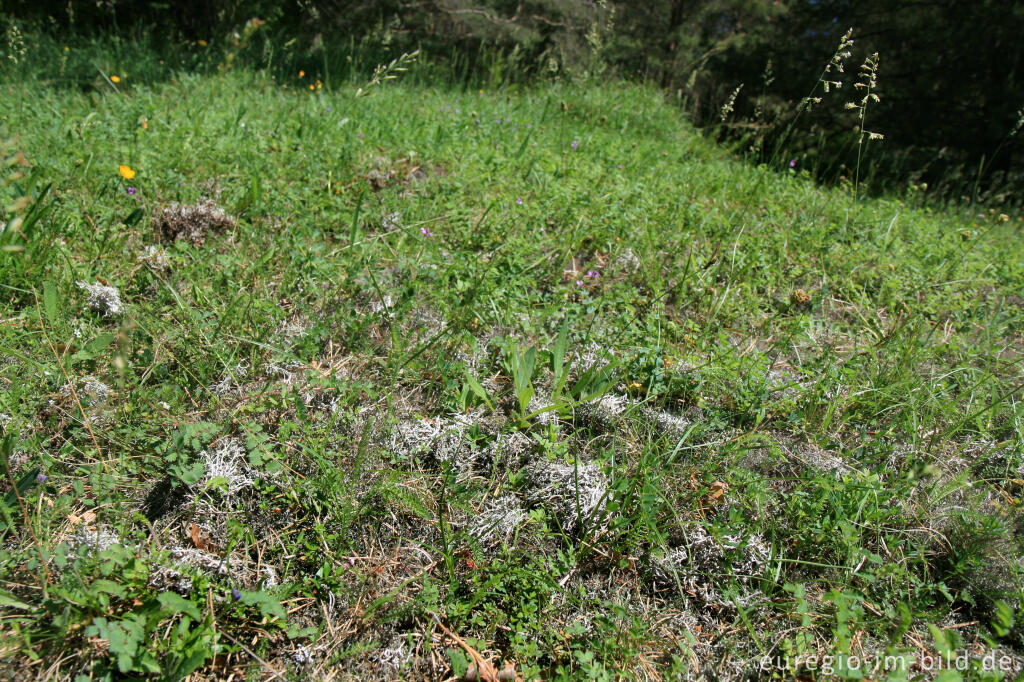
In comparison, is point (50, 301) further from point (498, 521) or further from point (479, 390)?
point (498, 521)

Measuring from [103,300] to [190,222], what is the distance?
0.65 m

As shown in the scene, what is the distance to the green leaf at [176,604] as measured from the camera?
150 cm

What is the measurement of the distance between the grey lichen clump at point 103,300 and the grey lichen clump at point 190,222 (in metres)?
0.51

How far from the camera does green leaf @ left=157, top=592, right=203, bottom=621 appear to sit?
1.50 m

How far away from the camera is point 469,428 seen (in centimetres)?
216

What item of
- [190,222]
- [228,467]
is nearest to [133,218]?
[190,222]

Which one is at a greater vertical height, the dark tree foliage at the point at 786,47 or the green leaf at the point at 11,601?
the dark tree foliage at the point at 786,47

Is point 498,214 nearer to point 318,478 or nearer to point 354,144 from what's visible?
point 354,144

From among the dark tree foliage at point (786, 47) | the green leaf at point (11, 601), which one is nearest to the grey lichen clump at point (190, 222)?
the green leaf at point (11, 601)

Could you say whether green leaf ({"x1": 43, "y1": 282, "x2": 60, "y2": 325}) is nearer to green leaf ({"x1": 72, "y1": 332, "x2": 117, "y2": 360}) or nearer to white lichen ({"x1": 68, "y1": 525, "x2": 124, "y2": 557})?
green leaf ({"x1": 72, "y1": 332, "x2": 117, "y2": 360})

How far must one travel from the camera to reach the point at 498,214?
3.24m

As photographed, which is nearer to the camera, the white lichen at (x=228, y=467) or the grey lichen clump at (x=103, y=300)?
the white lichen at (x=228, y=467)

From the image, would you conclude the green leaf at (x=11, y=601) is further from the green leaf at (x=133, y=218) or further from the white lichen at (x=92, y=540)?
the green leaf at (x=133, y=218)

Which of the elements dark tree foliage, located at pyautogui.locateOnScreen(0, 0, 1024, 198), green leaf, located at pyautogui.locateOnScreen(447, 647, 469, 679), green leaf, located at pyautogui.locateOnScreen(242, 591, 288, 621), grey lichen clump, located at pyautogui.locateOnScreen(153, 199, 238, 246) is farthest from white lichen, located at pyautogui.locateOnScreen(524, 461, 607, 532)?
dark tree foliage, located at pyautogui.locateOnScreen(0, 0, 1024, 198)
